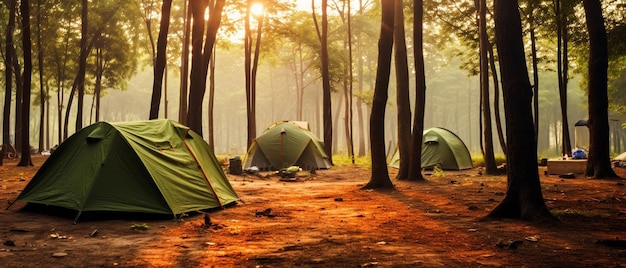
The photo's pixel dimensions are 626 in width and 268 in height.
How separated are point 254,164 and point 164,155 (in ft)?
40.9

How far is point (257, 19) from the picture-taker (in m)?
27.2

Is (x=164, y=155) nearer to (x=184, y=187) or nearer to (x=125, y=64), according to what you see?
(x=184, y=187)

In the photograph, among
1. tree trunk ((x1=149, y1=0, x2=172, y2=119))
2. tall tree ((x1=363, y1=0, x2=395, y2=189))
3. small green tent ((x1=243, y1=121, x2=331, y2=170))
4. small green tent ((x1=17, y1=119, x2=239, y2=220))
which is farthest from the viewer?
small green tent ((x1=243, y1=121, x2=331, y2=170))

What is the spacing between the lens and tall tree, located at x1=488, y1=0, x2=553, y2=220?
7297 millimetres

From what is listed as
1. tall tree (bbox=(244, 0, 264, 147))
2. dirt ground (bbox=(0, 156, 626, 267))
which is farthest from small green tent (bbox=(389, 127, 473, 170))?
dirt ground (bbox=(0, 156, 626, 267))

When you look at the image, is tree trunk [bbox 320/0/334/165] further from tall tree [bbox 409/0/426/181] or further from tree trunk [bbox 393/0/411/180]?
tall tree [bbox 409/0/426/181]

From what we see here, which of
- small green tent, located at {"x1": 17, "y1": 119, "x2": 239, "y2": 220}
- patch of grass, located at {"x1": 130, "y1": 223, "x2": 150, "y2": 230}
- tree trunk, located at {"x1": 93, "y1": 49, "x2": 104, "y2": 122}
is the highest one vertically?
tree trunk, located at {"x1": 93, "y1": 49, "x2": 104, "y2": 122}

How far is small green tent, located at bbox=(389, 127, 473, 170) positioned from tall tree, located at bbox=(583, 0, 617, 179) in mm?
6520

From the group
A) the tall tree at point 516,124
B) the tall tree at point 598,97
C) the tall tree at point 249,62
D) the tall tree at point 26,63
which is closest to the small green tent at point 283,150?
the tall tree at point 249,62

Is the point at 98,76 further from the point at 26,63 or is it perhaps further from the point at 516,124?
the point at 516,124

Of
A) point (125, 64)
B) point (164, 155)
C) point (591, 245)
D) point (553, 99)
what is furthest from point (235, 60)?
point (591, 245)

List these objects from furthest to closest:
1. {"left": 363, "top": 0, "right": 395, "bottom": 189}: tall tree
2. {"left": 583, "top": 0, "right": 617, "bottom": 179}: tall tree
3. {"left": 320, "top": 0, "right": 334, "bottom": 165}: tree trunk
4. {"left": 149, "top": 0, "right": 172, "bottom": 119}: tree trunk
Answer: {"left": 320, "top": 0, "right": 334, "bottom": 165}: tree trunk
{"left": 149, "top": 0, "right": 172, "bottom": 119}: tree trunk
{"left": 583, "top": 0, "right": 617, "bottom": 179}: tall tree
{"left": 363, "top": 0, "right": 395, "bottom": 189}: tall tree

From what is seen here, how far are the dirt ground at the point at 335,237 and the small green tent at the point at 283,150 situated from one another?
416 inches

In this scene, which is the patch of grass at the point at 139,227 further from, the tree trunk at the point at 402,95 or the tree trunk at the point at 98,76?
the tree trunk at the point at 98,76
